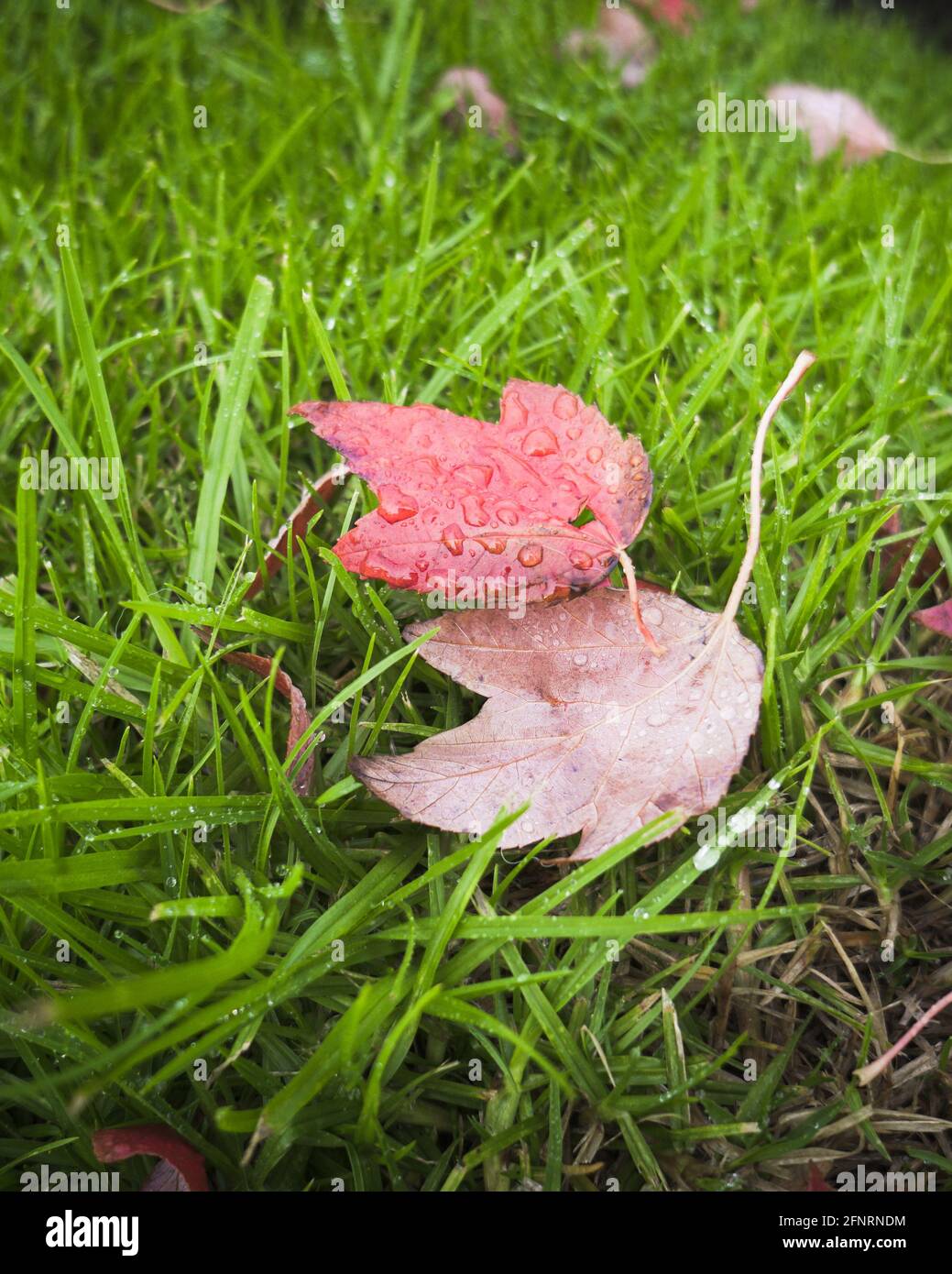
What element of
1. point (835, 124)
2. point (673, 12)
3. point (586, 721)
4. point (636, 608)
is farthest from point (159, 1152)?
point (673, 12)

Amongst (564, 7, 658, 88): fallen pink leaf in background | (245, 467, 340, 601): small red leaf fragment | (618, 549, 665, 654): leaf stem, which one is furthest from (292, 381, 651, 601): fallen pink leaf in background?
(564, 7, 658, 88): fallen pink leaf in background

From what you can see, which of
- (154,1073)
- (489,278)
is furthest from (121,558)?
(489,278)

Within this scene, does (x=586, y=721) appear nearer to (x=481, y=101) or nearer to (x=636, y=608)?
(x=636, y=608)

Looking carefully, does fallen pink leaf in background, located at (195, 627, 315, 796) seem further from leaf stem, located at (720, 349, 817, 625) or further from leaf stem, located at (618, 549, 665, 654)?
leaf stem, located at (720, 349, 817, 625)

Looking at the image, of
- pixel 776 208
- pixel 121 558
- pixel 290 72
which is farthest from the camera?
pixel 290 72

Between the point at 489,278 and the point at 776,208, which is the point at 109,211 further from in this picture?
the point at 776,208

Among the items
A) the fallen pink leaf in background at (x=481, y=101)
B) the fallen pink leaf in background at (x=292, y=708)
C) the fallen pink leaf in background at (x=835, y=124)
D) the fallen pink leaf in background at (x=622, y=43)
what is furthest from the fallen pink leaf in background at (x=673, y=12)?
the fallen pink leaf in background at (x=292, y=708)
